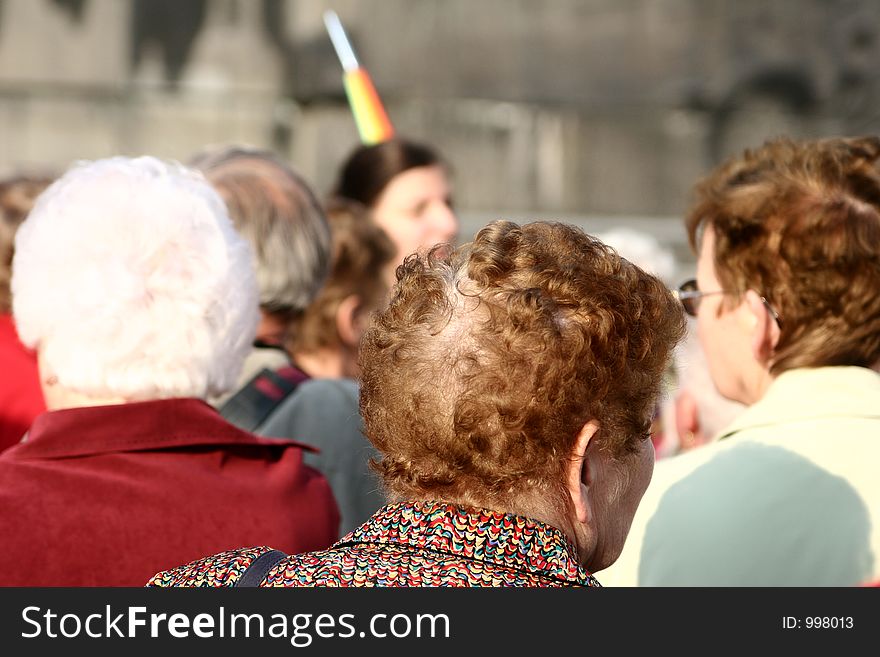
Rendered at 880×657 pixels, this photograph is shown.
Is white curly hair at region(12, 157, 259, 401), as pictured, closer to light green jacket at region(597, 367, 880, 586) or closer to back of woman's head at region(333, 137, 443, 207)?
light green jacket at region(597, 367, 880, 586)

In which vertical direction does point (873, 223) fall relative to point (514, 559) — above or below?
above

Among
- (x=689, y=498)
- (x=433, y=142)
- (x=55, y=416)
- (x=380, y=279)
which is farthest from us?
(x=433, y=142)

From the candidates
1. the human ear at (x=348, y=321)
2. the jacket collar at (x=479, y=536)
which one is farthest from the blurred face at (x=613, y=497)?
the human ear at (x=348, y=321)

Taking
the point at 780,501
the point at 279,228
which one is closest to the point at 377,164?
the point at 279,228

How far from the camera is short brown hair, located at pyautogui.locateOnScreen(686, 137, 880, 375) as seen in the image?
2.49 metres

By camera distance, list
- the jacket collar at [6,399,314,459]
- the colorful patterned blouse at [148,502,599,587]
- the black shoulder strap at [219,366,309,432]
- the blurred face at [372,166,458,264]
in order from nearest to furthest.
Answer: the colorful patterned blouse at [148,502,599,587] < the jacket collar at [6,399,314,459] < the black shoulder strap at [219,366,309,432] < the blurred face at [372,166,458,264]

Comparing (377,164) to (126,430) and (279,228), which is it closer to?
(279,228)

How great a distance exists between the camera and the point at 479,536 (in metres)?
1.59

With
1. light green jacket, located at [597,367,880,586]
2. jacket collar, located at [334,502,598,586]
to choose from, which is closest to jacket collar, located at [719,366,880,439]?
light green jacket, located at [597,367,880,586]

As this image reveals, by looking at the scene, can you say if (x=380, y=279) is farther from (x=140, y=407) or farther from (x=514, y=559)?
(x=514, y=559)

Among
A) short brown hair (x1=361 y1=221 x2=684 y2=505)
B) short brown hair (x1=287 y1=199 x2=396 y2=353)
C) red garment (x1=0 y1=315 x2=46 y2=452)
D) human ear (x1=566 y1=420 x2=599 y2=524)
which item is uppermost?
short brown hair (x1=361 y1=221 x2=684 y2=505)
